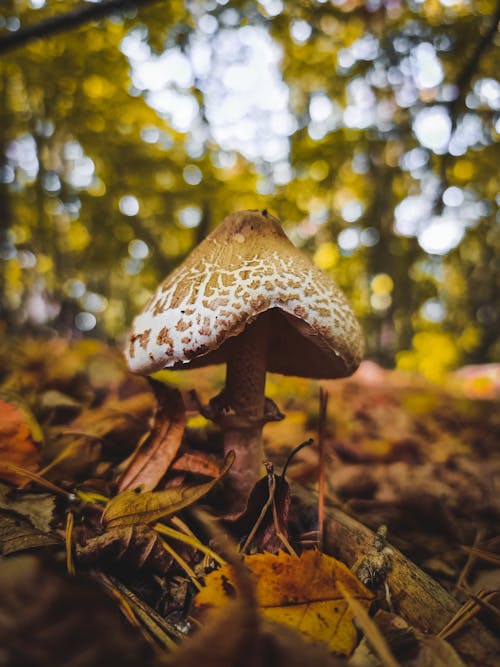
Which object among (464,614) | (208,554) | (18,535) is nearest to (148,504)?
(208,554)

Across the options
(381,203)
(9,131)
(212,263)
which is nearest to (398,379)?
(381,203)

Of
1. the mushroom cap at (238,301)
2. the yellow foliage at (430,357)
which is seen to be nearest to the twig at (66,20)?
the mushroom cap at (238,301)

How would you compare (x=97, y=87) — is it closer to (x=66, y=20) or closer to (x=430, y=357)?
(x=66, y=20)

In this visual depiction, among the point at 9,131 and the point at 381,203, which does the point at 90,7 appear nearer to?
the point at 381,203

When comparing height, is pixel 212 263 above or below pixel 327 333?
above

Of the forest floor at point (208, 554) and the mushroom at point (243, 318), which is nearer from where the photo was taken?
the forest floor at point (208, 554)

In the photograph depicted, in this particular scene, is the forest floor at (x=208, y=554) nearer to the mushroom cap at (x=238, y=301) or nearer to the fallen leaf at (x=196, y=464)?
the fallen leaf at (x=196, y=464)

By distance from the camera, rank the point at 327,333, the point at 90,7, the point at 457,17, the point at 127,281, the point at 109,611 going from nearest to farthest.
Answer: the point at 109,611
the point at 90,7
the point at 327,333
the point at 457,17
the point at 127,281
